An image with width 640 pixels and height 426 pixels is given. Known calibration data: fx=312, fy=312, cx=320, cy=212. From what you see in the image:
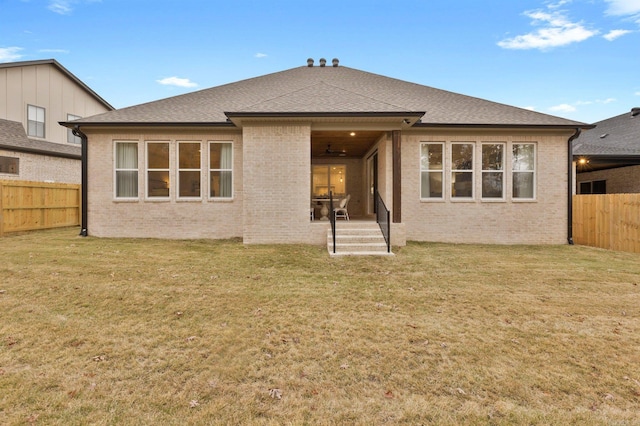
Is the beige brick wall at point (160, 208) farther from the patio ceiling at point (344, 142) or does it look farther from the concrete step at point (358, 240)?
the concrete step at point (358, 240)

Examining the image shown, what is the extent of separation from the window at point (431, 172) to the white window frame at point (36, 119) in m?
22.4

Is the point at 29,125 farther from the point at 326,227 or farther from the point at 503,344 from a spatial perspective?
the point at 503,344

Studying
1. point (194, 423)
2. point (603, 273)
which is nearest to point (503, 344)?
point (194, 423)

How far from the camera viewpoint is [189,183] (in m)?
10.5

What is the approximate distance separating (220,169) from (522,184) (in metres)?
10.1

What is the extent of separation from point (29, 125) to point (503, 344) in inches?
Answer: 1007

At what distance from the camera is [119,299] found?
463 cm

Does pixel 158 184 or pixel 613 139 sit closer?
pixel 158 184

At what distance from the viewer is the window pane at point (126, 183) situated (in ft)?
34.3

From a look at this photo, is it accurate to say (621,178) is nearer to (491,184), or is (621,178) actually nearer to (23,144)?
(491,184)

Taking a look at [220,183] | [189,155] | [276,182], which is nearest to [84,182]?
[189,155]

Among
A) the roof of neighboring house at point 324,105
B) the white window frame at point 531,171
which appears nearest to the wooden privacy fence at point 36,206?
the roof of neighboring house at point 324,105

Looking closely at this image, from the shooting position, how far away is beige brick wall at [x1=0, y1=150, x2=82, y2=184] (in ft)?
51.8

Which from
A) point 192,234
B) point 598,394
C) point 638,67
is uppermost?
point 638,67
